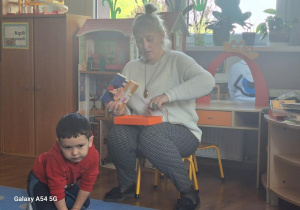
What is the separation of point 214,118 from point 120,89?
0.81m

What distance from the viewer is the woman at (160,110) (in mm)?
2635

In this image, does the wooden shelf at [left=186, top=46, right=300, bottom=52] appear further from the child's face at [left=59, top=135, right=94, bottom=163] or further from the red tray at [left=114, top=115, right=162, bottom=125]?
the child's face at [left=59, top=135, right=94, bottom=163]

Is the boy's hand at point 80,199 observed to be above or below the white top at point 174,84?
below

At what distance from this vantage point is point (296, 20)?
3.52 metres

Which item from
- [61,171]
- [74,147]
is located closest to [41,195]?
[61,171]

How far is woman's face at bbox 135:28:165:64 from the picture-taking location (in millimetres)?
2822

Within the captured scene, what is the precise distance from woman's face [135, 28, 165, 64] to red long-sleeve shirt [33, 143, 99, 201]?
0.93m

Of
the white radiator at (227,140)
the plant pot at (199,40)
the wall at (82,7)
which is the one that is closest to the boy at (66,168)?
the white radiator at (227,140)

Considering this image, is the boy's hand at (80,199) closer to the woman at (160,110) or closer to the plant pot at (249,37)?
the woman at (160,110)

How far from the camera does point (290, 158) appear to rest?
2.70 m

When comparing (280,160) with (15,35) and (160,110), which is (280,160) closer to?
(160,110)

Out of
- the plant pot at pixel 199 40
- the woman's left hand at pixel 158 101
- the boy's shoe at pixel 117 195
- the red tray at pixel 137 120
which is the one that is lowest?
the boy's shoe at pixel 117 195

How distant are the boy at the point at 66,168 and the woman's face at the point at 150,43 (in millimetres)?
896

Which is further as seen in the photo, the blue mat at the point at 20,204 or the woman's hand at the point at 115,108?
the woman's hand at the point at 115,108
